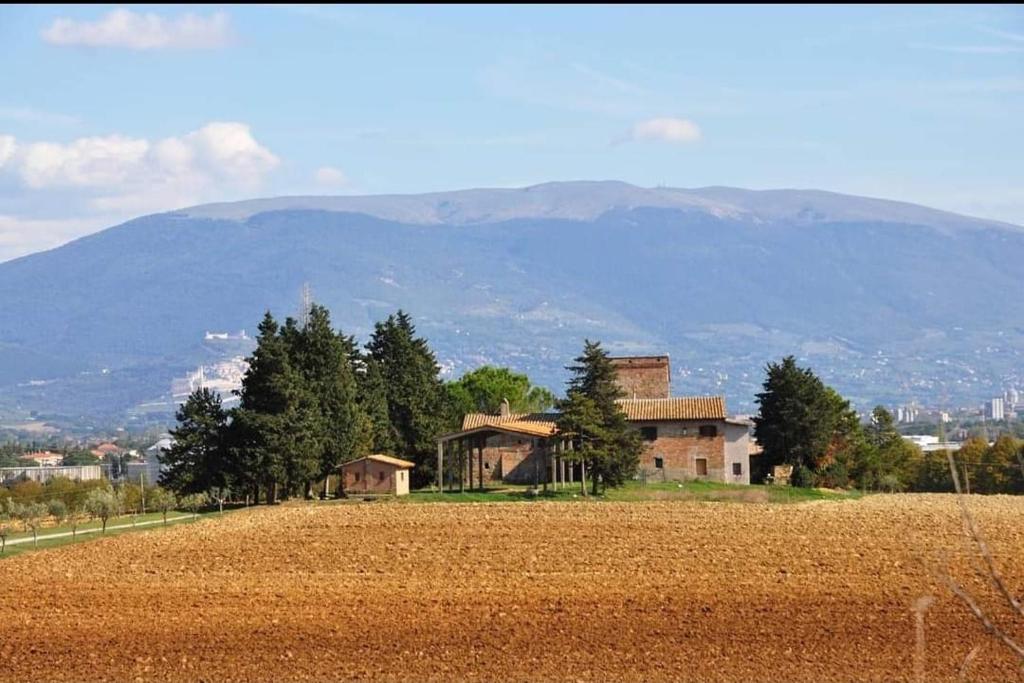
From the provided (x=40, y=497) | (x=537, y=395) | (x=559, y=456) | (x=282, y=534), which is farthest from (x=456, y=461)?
(x=537, y=395)

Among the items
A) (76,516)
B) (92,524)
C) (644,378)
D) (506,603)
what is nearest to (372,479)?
(76,516)

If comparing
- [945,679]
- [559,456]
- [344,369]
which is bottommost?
[945,679]

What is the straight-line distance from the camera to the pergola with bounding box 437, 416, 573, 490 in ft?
230

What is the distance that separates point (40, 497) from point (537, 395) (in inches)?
2022

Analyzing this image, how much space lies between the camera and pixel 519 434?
72.8m

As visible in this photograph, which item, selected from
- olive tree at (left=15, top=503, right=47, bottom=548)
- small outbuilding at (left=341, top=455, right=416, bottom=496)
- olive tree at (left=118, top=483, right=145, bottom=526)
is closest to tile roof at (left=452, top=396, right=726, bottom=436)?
small outbuilding at (left=341, top=455, right=416, bottom=496)

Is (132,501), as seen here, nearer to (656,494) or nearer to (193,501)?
(193,501)

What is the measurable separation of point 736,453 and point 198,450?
85.1 feet

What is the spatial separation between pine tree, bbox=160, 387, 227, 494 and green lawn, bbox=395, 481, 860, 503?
8.59m

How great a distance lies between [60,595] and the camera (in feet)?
112

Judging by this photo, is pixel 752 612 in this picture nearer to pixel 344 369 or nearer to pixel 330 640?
pixel 330 640

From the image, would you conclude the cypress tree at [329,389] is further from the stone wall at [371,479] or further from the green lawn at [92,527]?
the green lawn at [92,527]

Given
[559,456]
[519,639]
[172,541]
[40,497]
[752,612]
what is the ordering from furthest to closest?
[40,497], [559,456], [172,541], [752,612], [519,639]

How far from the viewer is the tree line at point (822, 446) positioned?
80.9m
